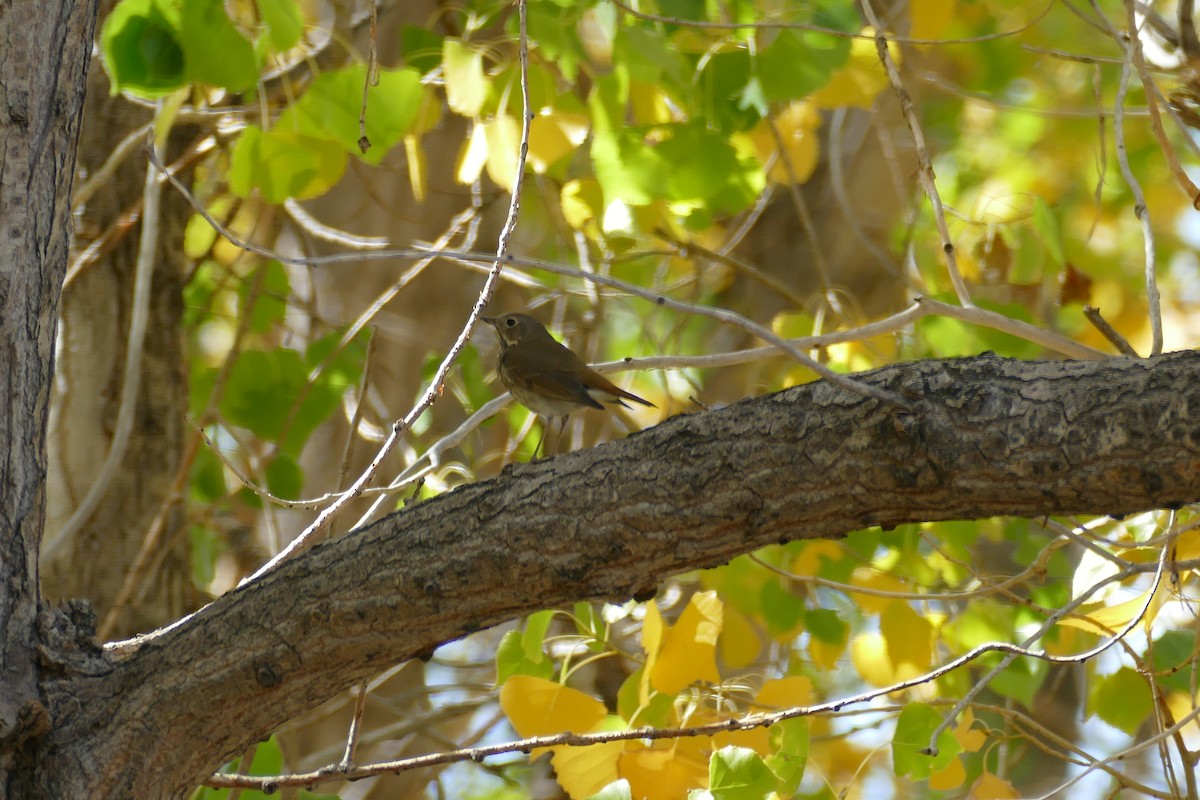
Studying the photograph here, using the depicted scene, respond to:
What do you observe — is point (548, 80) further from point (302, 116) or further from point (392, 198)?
point (392, 198)

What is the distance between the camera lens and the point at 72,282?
12.4 feet

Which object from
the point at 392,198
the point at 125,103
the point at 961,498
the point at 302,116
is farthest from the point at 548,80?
the point at 961,498

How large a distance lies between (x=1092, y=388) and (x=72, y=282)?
3.21 meters

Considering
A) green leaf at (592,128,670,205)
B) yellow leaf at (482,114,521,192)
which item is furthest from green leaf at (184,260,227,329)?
green leaf at (592,128,670,205)

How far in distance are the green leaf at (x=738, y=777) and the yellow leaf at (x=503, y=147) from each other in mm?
1601

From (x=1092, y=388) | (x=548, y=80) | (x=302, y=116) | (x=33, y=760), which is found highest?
(x=548, y=80)

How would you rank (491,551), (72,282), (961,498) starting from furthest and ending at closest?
(72,282), (491,551), (961,498)

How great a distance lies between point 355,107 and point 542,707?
1.54 m

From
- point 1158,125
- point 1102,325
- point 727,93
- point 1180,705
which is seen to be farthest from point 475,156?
point 1180,705

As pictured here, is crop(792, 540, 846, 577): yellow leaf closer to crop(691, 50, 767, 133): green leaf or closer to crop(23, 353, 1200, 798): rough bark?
crop(691, 50, 767, 133): green leaf

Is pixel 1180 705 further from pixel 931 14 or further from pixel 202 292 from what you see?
pixel 202 292

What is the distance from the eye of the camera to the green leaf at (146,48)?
2.85 meters

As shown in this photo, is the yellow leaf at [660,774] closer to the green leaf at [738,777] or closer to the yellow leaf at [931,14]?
the green leaf at [738,777]

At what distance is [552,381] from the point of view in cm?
319
